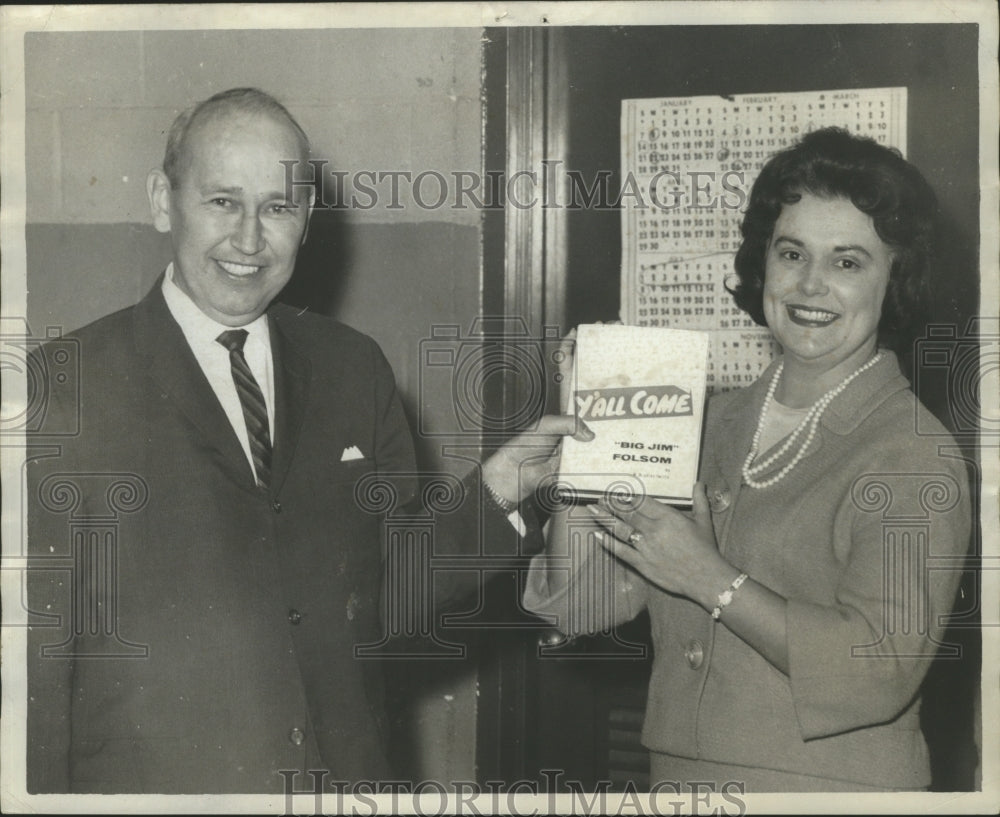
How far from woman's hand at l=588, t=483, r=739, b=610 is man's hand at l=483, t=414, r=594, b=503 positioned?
6.4 inches

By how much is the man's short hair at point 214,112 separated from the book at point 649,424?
0.59 m

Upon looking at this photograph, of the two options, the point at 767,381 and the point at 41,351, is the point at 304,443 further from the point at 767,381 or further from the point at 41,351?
the point at 767,381

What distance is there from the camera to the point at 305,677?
4.82 feet

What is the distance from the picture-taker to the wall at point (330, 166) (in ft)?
5.37

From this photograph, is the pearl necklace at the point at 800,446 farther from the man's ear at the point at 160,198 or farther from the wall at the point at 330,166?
the man's ear at the point at 160,198

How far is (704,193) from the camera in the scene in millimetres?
1862

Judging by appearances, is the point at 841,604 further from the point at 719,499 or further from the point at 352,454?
the point at 352,454

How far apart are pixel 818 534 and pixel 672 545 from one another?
184mm

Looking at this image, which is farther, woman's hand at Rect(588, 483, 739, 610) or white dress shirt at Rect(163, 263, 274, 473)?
white dress shirt at Rect(163, 263, 274, 473)

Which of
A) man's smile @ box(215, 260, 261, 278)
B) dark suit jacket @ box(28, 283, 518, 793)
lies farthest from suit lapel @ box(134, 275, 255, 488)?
man's smile @ box(215, 260, 261, 278)

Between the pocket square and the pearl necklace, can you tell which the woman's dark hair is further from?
the pocket square

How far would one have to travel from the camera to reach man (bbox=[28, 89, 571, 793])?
1.45 m

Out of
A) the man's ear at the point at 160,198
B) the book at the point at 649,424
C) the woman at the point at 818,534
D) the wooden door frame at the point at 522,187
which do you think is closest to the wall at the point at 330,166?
the wooden door frame at the point at 522,187

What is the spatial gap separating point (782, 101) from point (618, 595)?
95 cm
